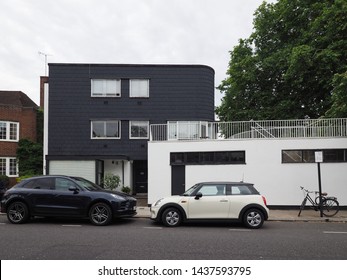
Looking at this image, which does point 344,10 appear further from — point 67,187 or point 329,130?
point 67,187

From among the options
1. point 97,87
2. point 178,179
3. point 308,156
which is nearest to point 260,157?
point 308,156

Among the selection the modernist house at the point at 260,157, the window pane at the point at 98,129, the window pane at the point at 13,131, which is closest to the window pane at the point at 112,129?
the window pane at the point at 98,129

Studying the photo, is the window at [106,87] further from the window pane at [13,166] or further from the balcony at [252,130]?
the window pane at [13,166]

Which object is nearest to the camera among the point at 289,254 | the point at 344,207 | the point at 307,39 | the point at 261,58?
the point at 289,254

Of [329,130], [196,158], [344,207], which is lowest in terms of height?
[344,207]

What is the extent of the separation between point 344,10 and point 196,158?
10178 mm

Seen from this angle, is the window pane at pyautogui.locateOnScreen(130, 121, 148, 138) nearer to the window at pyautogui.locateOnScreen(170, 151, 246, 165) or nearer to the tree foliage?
the tree foliage

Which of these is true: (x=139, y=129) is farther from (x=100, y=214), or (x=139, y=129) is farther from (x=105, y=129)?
(x=100, y=214)

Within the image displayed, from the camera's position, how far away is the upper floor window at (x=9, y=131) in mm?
26234

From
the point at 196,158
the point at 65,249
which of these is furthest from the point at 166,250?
the point at 196,158

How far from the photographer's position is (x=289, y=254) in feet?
23.1

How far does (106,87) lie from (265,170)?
42.8 ft

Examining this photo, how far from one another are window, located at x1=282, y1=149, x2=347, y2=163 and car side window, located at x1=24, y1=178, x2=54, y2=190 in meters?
10.5

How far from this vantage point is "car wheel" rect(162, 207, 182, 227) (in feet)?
35.6
